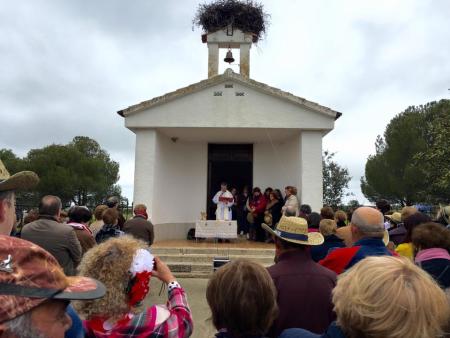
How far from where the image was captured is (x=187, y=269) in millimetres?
9062

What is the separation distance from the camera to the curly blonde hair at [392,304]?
53.8 inches

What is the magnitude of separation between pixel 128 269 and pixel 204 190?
11.5 m

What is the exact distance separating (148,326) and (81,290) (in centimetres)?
73

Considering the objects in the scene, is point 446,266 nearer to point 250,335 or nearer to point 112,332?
point 250,335

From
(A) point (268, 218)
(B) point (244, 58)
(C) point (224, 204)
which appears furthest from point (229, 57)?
(A) point (268, 218)

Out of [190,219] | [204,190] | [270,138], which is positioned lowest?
[190,219]

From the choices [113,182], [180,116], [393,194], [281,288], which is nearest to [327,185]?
[393,194]

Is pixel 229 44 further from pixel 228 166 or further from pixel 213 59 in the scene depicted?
pixel 228 166

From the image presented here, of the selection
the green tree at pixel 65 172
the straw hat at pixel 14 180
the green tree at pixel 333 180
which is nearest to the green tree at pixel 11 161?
the green tree at pixel 65 172

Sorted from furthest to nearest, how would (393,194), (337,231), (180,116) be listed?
(393,194), (180,116), (337,231)

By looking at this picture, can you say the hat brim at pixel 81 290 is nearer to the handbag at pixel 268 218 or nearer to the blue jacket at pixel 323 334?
the blue jacket at pixel 323 334

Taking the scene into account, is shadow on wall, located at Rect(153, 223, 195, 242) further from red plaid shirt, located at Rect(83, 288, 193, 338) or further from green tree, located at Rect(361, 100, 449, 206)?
green tree, located at Rect(361, 100, 449, 206)

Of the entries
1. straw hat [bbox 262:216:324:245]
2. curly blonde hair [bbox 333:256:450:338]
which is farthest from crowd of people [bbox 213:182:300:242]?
curly blonde hair [bbox 333:256:450:338]

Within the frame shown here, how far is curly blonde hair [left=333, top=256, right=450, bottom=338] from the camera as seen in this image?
1.37 meters
